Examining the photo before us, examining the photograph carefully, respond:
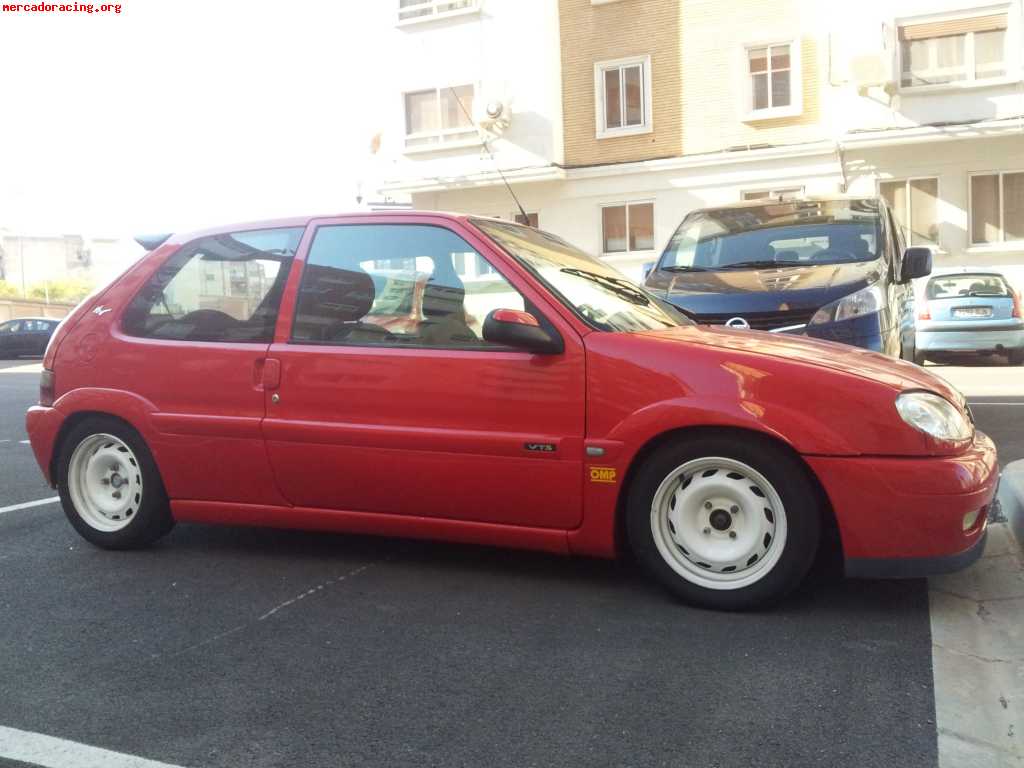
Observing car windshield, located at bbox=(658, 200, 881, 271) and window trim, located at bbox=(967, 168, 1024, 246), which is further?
window trim, located at bbox=(967, 168, 1024, 246)

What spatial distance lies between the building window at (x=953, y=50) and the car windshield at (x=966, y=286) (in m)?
6.01

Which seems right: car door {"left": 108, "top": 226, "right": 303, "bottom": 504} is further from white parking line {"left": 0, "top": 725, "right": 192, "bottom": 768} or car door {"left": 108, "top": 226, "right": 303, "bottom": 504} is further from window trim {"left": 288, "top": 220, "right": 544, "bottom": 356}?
white parking line {"left": 0, "top": 725, "right": 192, "bottom": 768}

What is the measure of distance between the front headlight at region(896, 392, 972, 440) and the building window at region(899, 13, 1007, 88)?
1799 cm

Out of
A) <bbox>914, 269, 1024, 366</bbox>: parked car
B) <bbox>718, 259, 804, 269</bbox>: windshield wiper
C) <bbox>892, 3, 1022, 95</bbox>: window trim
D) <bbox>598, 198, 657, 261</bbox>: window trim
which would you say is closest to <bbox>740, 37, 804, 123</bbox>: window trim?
<bbox>892, 3, 1022, 95</bbox>: window trim

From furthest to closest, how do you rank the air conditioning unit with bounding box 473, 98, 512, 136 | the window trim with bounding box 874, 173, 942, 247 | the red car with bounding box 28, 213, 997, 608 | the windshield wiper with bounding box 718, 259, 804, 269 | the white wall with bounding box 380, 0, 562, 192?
1. the white wall with bounding box 380, 0, 562, 192
2. the air conditioning unit with bounding box 473, 98, 512, 136
3. the window trim with bounding box 874, 173, 942, 247
4. the windshield wiper with bounding box 718, 259, 804, 269
5. the red car with bounding box 28, 213, 997, 608

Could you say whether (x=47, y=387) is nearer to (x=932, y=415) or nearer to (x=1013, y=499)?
(x=932, y=415)

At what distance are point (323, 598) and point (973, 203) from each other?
62.3 feet

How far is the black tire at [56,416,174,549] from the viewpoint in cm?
505

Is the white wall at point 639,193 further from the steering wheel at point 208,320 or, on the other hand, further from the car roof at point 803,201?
the steering wheel at point 208,320

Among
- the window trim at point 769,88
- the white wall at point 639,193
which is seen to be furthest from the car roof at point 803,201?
the window trim at point 769,88

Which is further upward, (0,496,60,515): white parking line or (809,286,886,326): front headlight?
(809,286,886,326): front headlight

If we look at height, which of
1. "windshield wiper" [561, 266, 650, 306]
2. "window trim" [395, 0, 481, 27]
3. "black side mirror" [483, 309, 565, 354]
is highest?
"window trim" [395, 0, 481, 27]

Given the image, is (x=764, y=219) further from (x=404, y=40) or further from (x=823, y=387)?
(x=404, y=40)

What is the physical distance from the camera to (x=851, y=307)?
672 centimetres
